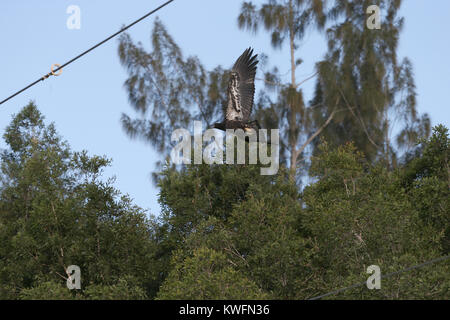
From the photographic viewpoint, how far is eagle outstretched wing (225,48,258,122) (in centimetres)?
1525

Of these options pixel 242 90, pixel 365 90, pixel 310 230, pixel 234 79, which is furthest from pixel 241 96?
pixel 365 90

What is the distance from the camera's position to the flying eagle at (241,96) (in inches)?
589

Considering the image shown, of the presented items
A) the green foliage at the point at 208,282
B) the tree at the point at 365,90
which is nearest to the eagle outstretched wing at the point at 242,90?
the green foliage at the point at 208,282

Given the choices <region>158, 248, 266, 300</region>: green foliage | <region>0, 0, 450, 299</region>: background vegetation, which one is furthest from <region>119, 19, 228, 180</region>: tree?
<region>158, 248, 266, 300</region>: green foliage

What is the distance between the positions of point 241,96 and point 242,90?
15cm

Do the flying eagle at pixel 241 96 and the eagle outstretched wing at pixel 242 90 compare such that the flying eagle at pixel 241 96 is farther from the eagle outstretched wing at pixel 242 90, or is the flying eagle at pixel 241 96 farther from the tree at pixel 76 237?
the tree at pixel 76 237

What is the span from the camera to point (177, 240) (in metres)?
19.5

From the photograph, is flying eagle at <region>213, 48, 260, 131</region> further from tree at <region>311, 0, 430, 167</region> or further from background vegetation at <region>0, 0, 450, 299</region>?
tree at <region>311, 0, 430, 167</region>

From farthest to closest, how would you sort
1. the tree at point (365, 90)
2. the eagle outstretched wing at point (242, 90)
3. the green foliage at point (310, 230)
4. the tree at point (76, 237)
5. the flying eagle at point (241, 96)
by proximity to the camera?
1. the tree at point (365, 90)
2. the tree at point (76, 237)
3. the green foliage at point (310, 230)
4. the eagle outstretched wing at point (242, 90)
5. the flying eagle at point (241, 96)

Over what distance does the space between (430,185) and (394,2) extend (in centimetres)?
1151

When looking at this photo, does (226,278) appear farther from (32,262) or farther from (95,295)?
(32,262)
